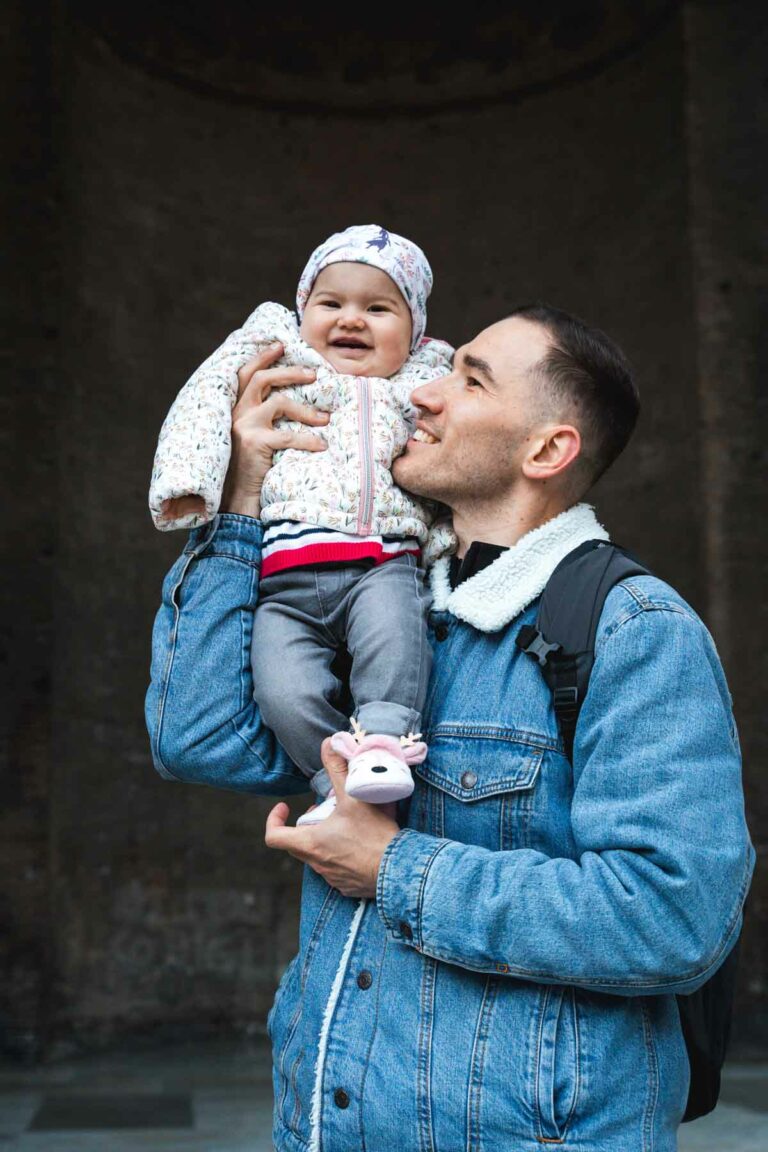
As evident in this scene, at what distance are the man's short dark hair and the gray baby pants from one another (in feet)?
1.21

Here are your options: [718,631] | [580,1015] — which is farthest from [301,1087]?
[718,631]

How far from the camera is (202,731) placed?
2.02 meters

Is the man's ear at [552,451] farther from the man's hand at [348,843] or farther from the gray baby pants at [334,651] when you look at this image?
the man's hand at [348,843]

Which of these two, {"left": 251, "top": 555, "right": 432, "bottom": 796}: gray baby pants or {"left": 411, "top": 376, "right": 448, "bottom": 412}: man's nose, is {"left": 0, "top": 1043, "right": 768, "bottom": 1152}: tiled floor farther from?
{"left": 411, "top": 376, "right": 448, "bottom": 412}: man's nose

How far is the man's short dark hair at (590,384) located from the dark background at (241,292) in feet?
18.4

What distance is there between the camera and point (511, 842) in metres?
1.76

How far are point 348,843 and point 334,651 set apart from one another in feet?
1.44

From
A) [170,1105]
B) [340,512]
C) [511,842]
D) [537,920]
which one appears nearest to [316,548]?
[340,512]

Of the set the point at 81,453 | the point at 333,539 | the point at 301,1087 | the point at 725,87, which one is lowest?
the point at 301,1087

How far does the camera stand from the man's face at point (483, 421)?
2064 mm

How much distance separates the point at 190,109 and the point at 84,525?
3.01 meters

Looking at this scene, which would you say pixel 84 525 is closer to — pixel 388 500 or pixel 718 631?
pixel 718 631

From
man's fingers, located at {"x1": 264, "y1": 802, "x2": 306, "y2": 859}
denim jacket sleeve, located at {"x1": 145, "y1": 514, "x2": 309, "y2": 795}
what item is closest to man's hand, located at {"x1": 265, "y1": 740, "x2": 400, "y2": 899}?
man's fingers, located at {"x1": 264, "y1": 802, "x2": 306, "y2": 859}

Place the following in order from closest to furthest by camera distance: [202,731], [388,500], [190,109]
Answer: [202,731] → [388,500] → [190,109]
